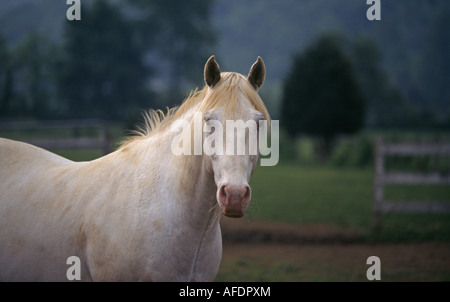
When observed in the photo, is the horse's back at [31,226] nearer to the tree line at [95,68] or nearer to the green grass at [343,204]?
the green grass at [343,204]

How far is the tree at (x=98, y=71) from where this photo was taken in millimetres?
40938

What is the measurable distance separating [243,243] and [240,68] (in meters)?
113

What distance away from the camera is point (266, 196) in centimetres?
1217

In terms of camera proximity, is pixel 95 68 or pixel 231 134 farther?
pixel 95 68

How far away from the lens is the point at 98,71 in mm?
41094

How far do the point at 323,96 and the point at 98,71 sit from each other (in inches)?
1011

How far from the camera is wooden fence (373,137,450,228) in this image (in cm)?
779

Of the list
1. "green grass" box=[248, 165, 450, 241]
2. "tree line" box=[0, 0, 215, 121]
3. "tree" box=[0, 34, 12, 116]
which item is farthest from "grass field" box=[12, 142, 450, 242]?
"tree line" box=[0, 0, 215, 121]

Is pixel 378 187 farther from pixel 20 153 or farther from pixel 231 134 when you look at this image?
pixel 20 153

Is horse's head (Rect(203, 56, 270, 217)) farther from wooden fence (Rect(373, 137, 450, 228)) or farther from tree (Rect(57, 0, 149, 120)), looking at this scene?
tree (Rect(57, 0, 149, 120))

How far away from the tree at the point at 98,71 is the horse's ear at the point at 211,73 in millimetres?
39715

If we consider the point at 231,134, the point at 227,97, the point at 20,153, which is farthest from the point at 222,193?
the point at 20,153

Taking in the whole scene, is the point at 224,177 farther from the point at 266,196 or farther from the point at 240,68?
the point at 240,68

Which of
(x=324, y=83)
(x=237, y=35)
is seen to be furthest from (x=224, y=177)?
(x=237, y=35)
